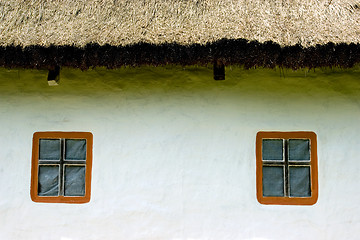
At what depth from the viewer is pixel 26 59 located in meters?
4.25

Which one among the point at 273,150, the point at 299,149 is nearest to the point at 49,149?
the point at 273,150

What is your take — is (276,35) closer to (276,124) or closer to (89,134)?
(276,124)

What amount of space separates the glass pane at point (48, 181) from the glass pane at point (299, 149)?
2373 millimetres

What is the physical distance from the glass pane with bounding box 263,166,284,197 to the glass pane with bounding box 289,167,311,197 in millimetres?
100

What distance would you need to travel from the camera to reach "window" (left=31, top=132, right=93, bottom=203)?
462 centimetres

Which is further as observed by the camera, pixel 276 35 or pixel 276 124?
pixel 276 124

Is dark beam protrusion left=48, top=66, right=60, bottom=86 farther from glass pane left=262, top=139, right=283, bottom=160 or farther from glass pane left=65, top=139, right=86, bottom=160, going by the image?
glass pane left=262, top=139, right=283, bottom=160

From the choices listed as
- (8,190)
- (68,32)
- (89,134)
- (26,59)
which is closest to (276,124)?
(89,134)

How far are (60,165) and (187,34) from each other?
1.85m

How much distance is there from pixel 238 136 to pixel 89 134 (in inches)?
59.2

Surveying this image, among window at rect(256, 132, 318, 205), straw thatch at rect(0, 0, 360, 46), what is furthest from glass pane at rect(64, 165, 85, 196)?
window at rect(256, 132, 318, 205)

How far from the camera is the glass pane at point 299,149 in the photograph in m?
4.57

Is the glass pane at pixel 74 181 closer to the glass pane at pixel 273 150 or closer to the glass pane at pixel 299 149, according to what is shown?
the glass pane at pixel 273 150

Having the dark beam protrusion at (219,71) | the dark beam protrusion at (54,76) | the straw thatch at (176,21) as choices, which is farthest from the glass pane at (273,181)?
the dark beam protrusion at (54,76)
